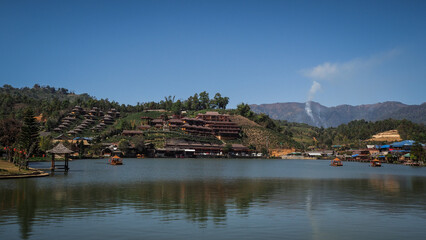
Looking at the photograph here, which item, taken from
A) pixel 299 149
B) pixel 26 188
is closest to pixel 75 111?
pixel 299 149

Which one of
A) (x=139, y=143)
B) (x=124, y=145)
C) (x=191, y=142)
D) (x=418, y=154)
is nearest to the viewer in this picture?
(x=418, y=154)

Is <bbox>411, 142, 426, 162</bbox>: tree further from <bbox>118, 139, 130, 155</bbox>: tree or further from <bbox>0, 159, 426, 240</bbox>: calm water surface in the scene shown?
<bbox>118, 139, 130, 155</bbox>: tree

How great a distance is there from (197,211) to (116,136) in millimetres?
140670

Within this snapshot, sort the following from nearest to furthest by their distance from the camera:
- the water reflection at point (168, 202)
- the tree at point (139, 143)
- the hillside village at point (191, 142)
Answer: the water reflection at point (168, 202), the tree at point (139, 143), the hillside village at point (191, 142)

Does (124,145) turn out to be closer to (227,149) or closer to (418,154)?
(227,149)

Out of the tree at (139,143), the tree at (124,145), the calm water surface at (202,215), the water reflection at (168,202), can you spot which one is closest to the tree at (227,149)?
the tree at (139,143)

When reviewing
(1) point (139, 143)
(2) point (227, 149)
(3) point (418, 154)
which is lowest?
(3) point (418, 154)

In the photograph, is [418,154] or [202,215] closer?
[202,215]

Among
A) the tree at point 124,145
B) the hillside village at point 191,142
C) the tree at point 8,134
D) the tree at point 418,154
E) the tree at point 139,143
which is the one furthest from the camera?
the hillside village at point 191,142

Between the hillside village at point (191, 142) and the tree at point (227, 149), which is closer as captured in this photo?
the hillside village at point (191, 142)

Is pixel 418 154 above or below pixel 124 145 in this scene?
below

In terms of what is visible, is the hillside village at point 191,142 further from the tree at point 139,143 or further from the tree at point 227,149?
the tree at point 139,143

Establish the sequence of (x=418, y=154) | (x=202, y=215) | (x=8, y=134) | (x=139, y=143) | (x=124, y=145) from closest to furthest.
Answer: (x=202, y=215)
(x=8, y=134)
(x=418, y=154)
(x=124, y=145)
(x=139, y=143)

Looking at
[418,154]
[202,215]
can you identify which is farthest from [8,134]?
[418,154]
